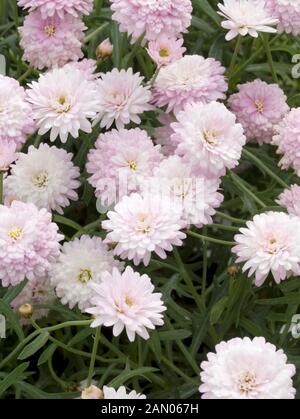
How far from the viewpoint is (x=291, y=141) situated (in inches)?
64.0

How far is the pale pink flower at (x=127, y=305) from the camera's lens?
1352 millimetres

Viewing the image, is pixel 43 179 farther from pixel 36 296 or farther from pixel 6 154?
pixel 36 296

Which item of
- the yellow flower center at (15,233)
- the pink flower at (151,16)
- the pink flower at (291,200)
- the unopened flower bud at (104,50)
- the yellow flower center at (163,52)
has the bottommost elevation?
the pink flower at (291,200)

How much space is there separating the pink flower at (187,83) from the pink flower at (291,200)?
0.76 ft

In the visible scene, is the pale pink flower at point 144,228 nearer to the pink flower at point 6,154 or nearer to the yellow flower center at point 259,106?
the pink flower at point 6,154

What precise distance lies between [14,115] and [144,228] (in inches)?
13.7

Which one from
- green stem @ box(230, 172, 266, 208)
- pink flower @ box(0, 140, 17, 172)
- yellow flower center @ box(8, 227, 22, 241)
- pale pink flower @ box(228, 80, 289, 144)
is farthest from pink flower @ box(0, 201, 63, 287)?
pale pink flower @ box(228, 80, 289, 144)

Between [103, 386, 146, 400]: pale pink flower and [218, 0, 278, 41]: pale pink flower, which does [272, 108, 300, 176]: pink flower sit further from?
[103, 386, 146, 400]: pale pink flower

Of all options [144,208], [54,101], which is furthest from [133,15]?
[144,208]

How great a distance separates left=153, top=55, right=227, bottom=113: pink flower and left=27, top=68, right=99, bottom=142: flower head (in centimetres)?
14

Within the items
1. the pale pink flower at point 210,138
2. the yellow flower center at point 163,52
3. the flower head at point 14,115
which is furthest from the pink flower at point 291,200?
the flower head at point 14,115

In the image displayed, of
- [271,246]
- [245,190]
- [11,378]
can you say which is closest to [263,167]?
[245,190]
